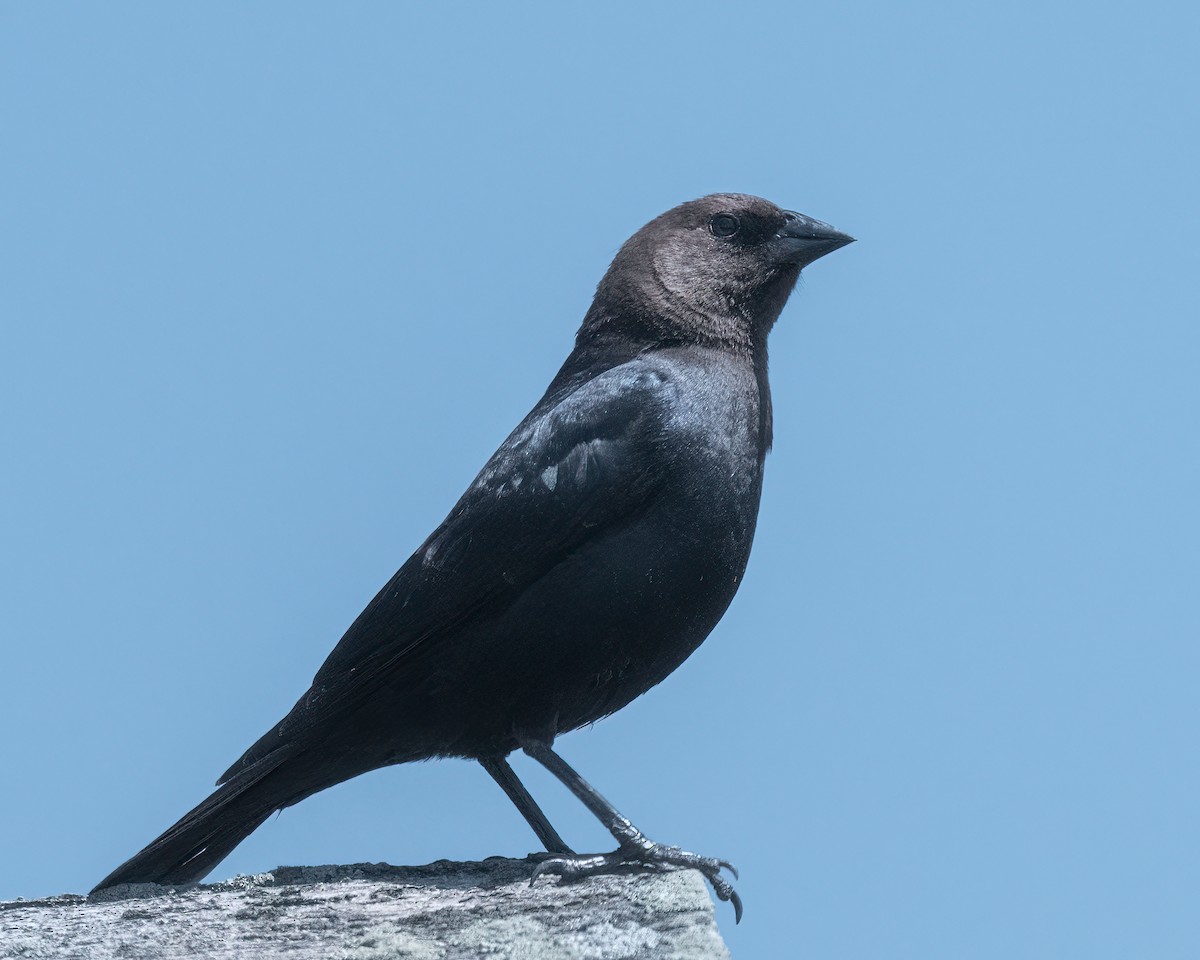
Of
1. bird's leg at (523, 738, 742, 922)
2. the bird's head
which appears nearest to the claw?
bird's leg at (523, 738, 742, 922)

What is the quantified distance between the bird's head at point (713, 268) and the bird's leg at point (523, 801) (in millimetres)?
1796

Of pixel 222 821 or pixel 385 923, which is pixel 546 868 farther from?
pixel 222 821

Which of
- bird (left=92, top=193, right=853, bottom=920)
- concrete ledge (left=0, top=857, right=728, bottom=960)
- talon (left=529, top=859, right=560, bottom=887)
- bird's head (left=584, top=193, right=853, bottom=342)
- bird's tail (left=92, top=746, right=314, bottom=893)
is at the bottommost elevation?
concrete ledge (left=0, top=857, right=728, bottom=960)

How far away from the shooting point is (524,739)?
5.50 m

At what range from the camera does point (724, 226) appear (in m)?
6.71

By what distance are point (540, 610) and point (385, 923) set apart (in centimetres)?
156

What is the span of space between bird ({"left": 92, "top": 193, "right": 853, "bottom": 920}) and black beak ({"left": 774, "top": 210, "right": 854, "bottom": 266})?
1.10 m

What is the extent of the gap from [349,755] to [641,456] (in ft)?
4.85

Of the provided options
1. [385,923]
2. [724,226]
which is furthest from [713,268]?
[385,923]

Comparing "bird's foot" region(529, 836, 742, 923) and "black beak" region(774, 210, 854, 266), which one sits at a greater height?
"black beak" region(774, 210, 854, 266)

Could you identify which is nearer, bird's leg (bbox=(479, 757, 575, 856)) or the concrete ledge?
the concrete ledge

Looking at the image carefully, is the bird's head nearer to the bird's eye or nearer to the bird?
the bird's eye

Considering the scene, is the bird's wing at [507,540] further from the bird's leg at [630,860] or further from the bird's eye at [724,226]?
the bird's eye at [724,226]

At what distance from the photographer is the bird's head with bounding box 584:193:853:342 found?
6.34m
